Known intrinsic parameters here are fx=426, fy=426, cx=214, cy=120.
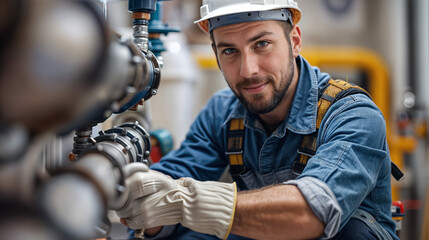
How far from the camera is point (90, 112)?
1.70ft

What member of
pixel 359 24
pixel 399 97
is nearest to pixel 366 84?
pixel 399 97

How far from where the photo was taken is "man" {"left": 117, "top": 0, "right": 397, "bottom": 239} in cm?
87

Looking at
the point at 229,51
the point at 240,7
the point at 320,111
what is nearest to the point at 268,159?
the point at 320,111

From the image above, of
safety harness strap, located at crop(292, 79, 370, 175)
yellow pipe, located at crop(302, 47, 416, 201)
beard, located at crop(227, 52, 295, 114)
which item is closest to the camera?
safety harness strap, located at crop(292, 79, 370, 175)

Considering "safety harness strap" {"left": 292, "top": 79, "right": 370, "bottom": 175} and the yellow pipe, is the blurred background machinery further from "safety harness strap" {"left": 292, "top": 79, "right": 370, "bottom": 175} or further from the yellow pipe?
the yellow pipe

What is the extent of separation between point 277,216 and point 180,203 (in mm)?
202

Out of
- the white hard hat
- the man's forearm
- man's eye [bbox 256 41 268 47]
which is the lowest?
the man's forearm

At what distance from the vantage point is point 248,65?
1168mm

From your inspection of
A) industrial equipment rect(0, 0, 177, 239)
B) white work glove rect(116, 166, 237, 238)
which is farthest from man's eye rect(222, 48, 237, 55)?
industrial equipment rect(0, 0, 177, 239)

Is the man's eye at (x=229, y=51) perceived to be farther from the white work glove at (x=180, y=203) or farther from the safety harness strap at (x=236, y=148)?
the white work glove at (x=180, y=203)

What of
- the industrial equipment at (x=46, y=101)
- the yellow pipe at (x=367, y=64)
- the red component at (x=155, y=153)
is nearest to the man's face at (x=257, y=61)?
the red component at (x=155, y=153)

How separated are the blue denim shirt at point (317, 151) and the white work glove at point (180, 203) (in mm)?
155

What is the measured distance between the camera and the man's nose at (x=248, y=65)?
1169 millimetres

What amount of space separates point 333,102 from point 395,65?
258 centimetres
